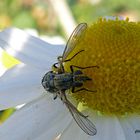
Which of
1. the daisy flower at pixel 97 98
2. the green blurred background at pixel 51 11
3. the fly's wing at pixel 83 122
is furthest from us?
the green blurred background at pixel 51 11

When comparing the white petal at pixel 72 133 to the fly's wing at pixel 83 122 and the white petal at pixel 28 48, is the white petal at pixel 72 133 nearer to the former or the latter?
the fly's wing at pixel 83 122

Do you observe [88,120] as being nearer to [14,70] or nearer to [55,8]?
[14,70]

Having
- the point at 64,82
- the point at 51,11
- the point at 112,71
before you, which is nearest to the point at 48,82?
the point at 64,82

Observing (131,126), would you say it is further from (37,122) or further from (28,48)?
(28,48)

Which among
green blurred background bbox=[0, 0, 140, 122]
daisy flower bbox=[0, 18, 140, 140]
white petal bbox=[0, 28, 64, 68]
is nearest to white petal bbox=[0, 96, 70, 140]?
daisy flower bbox=[0, 18, 140, 140]

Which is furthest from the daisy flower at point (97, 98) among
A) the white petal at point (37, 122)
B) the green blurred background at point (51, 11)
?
the green blurred background at point (51, 11)

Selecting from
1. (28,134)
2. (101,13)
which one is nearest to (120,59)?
(28,134)
